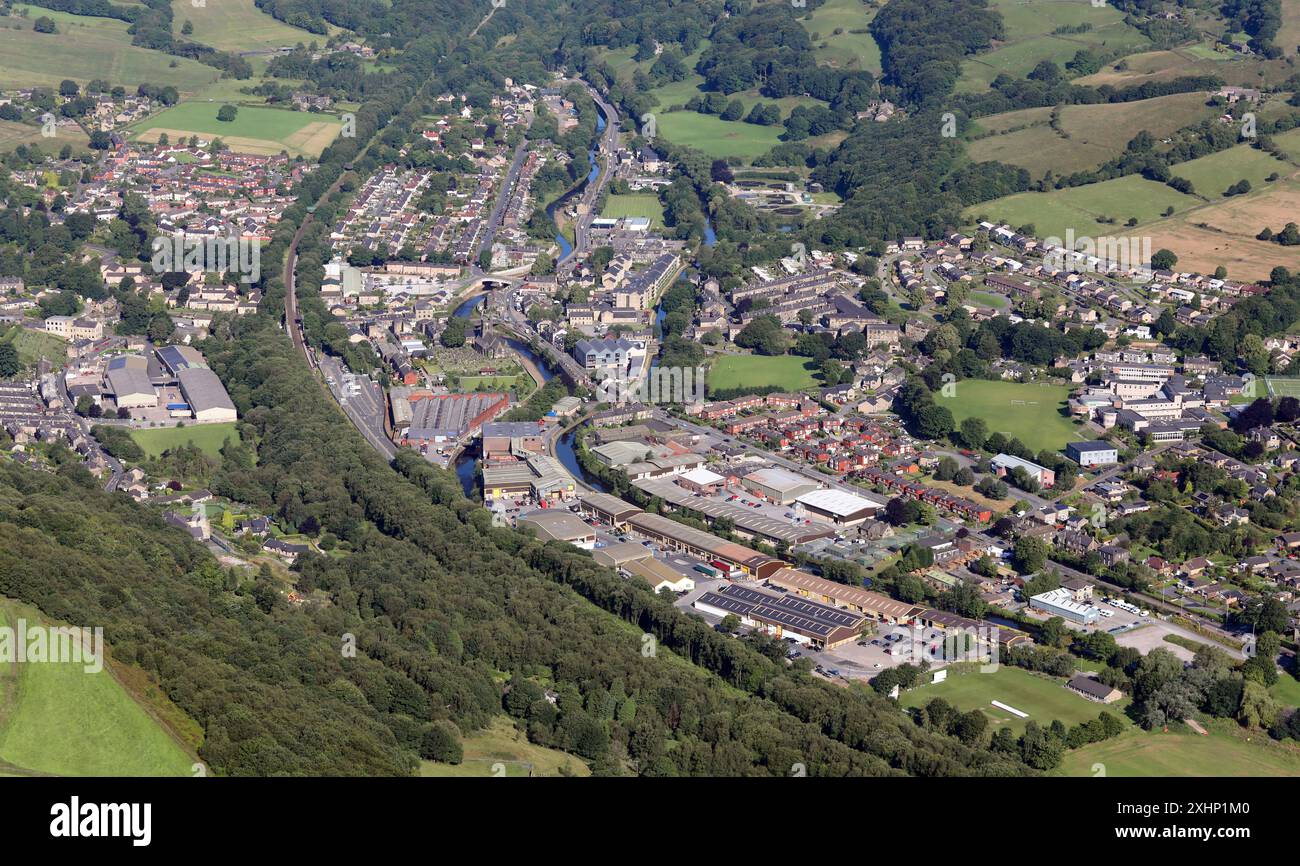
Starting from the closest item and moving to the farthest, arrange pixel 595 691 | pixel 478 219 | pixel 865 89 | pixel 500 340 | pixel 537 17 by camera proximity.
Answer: pixel 595 691
pixel 500 340
pixel 478 219
pixel 865 89
pixel 537 17

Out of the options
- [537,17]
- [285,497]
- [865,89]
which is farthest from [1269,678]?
[537,17]

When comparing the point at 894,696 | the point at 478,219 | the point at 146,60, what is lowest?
the point at 894,696

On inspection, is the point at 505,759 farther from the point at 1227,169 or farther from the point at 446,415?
the point at 1227,169

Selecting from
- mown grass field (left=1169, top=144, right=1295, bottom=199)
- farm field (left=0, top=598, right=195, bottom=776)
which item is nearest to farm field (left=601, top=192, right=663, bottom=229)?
mown grass field (left=1169, top=144, right=1295, bottom=199)

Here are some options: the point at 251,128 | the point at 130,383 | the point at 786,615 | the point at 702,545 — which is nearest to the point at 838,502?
the point at 702,545

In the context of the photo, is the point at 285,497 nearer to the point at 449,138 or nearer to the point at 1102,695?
the point at 1102,695

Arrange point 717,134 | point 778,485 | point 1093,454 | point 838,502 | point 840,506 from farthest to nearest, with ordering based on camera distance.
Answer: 1. point 717,134
2. point 1093,454
3. point 778,485
4. point 838,502
5. point 840,506
